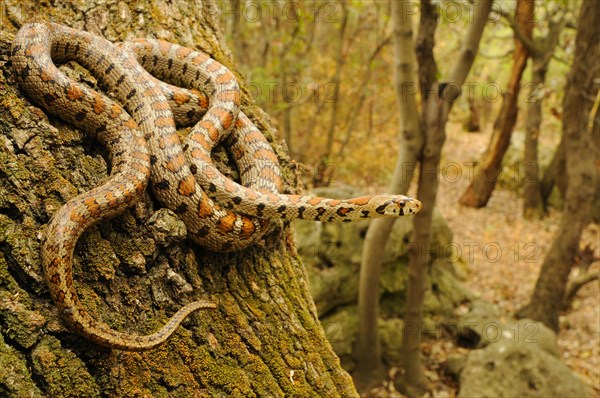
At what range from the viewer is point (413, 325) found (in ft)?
28.9

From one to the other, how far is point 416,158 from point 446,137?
4721mm

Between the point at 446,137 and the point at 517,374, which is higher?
the point at 446,137

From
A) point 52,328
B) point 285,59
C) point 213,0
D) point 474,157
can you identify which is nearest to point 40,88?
point 52,328

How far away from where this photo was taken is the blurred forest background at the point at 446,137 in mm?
10720

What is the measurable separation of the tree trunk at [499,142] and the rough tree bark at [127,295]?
14.4 metres

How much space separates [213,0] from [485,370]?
7.27 metres

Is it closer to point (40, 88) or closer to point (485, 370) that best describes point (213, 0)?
point (40, 88)

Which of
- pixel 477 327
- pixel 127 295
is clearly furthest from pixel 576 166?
pixel 127 295

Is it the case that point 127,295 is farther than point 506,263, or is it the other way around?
point 506,263

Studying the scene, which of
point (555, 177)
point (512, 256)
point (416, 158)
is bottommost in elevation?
point (512, 256)

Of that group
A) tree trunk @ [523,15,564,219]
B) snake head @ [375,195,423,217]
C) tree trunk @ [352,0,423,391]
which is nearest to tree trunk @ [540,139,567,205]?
tree trunk @ [523,15,564,219]

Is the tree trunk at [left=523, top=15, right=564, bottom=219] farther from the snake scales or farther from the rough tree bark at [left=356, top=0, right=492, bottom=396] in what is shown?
the snake scales

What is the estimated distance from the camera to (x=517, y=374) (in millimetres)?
8211

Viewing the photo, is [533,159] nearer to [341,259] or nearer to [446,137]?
[446,137]
